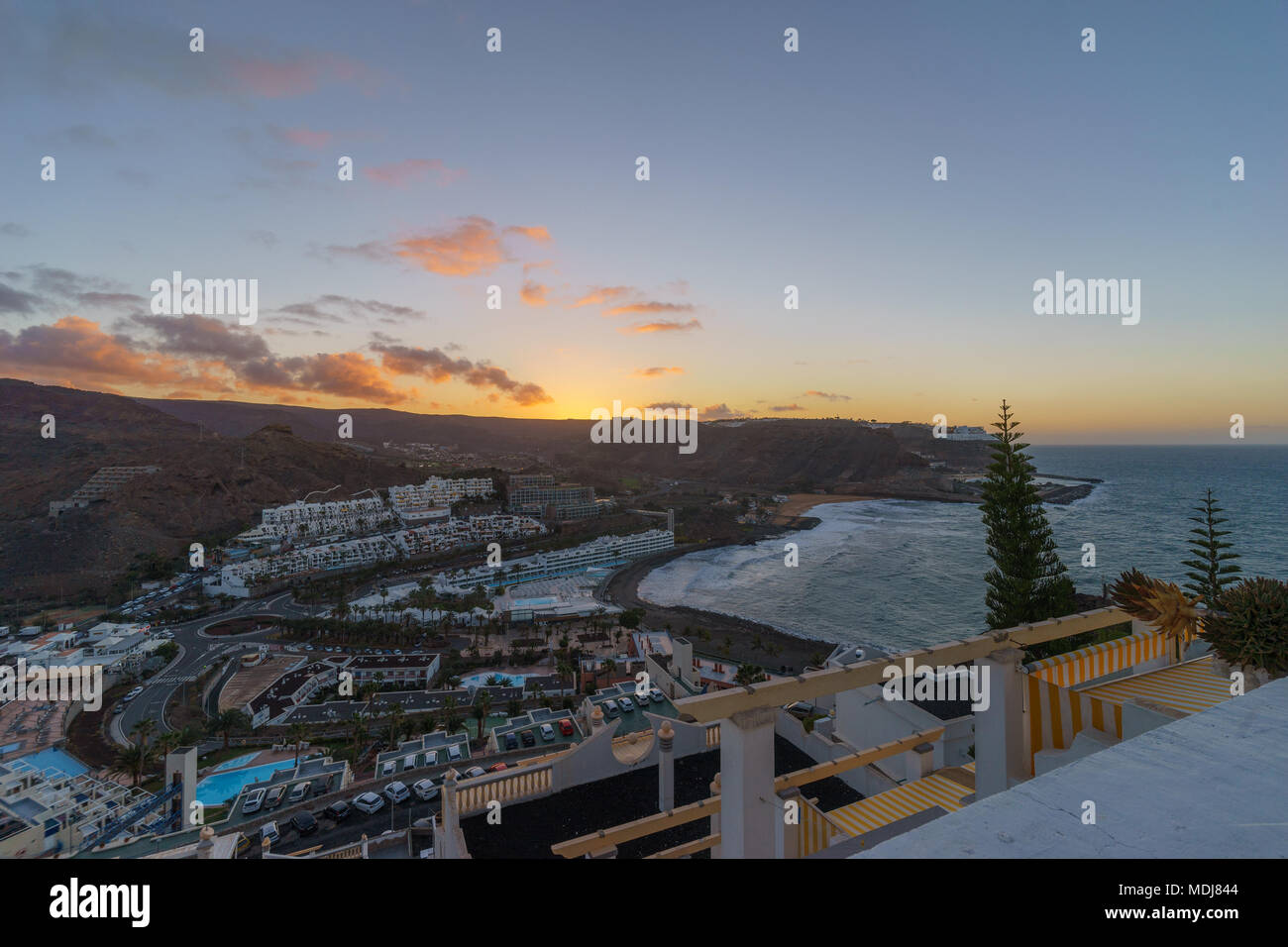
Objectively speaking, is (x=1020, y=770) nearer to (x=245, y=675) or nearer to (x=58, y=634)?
(x=245, y=675)

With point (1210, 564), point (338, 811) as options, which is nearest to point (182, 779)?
point (338, 811)

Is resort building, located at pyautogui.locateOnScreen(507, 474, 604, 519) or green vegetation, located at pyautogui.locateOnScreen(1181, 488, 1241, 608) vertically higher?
green vegetation, located at pyautogui.locateOnScreen(1181, 488, 1241, 608)

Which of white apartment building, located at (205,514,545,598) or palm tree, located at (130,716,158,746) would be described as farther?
white apartment building, located at (205,514,545,598)

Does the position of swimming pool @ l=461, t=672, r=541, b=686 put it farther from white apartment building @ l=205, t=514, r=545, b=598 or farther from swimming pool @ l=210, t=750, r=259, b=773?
white apartment building @ l=205, t=514, r=545, b=598

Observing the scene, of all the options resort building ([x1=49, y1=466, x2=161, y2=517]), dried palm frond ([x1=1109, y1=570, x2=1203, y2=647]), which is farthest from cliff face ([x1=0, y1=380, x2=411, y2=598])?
dried palm frond ([x1=1109, y1=570, x2=1203, y2=647])

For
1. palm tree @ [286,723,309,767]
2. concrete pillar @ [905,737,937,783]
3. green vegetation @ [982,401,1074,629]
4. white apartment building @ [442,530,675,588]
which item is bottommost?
palm tree @ [286,723,309,767]

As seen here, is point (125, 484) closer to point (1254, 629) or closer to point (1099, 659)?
point (1099, 659)
